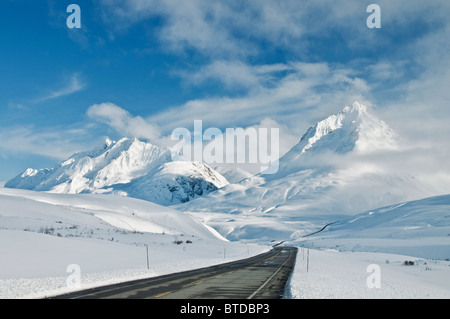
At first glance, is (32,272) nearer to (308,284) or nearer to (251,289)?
(251,289)

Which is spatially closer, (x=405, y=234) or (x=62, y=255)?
(x=62, y=255)

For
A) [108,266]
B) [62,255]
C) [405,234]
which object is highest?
[62,255]

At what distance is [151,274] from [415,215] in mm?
114983

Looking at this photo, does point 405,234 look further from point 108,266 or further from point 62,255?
point 62,255

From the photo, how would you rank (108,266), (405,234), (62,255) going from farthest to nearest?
(405,234)
(108,266)
(62,255)

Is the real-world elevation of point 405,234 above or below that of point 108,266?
below

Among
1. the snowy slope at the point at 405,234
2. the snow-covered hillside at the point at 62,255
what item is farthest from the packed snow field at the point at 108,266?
the snowy slope at the point at 405,234

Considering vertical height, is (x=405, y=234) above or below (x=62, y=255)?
below

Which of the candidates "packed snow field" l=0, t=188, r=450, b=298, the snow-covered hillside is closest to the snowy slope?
"packed snow field" l=0, t=188, r=450, b=298

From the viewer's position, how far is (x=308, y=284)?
17.7 meters

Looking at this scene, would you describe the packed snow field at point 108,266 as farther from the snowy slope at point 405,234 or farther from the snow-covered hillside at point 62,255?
the snowy slope at point 405,234

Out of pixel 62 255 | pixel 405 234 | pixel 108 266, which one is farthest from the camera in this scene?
pixel 405 234

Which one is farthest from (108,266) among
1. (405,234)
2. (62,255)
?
(405,234)
